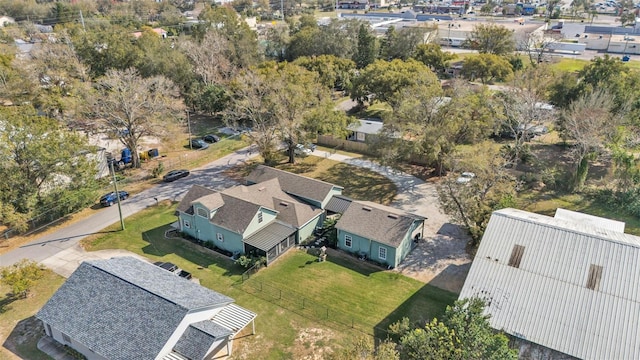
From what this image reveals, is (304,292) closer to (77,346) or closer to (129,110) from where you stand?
(77,346)

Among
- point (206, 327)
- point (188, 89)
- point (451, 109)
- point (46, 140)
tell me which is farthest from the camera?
point (188, 89)

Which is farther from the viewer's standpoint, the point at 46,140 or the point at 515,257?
the point at 46,140

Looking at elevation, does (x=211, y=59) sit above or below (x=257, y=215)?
above

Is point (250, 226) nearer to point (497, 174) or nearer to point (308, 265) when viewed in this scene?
point (308, 265)

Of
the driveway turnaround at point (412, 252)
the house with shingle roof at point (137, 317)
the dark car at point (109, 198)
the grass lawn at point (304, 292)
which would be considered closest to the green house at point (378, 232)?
the grass lawn at point (304, 292)

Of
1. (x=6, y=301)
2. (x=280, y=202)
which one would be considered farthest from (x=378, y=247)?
(x=6, y=301)

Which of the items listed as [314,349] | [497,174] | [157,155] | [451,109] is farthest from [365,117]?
[314,349]

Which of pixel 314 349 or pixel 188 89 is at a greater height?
pixel 188 89
